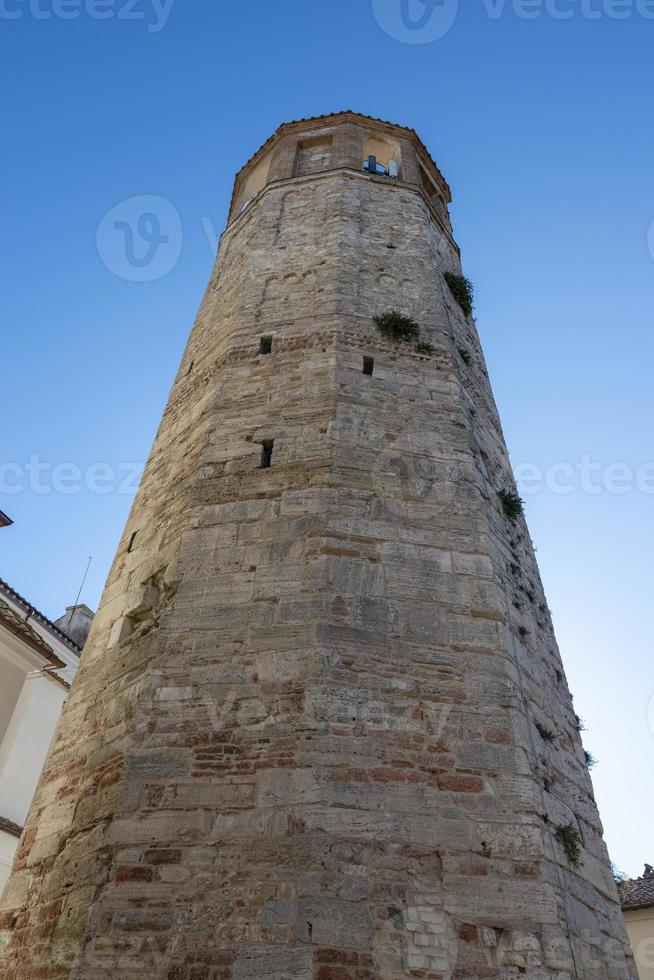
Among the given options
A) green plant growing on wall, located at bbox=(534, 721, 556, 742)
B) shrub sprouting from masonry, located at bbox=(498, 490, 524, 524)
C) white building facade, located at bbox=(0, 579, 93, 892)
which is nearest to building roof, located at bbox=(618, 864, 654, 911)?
shrub sprouting from masonry, located at bbox=(498, 490, 524, 524)

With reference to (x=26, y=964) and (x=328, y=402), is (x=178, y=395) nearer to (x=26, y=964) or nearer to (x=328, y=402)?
(x=328, y=402)

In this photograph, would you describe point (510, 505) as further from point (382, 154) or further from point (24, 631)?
point (24, 631)

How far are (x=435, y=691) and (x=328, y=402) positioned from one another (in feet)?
9.89

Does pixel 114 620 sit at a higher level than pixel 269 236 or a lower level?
lower

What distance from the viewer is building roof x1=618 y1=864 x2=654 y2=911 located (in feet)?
49.2

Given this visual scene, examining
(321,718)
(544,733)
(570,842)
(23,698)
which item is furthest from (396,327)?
Answer: (23,698)

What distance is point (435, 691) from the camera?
5.15 meters

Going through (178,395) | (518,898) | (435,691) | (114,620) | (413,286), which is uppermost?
(413,286)

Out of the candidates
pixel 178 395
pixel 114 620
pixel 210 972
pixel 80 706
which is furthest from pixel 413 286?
pixel 210 972

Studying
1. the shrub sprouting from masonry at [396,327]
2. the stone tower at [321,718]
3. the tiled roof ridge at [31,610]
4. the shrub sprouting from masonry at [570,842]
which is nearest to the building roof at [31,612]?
the tiled roof ridge at [31,610]

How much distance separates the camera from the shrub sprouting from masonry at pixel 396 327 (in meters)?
8.01

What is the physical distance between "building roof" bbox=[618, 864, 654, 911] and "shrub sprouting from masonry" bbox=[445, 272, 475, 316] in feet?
40.6

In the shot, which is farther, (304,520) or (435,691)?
(304,520)

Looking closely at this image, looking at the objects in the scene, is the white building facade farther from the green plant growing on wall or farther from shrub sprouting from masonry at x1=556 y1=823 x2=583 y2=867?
shrub sprouting from masonry at x1=556 y1=823 x2=583 y2=867
